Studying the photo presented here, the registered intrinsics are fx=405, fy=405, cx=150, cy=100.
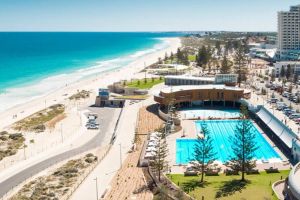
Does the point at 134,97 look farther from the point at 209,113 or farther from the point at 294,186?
the point at 294,186

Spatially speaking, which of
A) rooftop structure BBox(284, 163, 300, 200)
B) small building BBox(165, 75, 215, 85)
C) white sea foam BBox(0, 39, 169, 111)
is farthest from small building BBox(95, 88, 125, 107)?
rooftop structure BBox(284, 163, 300, 200)

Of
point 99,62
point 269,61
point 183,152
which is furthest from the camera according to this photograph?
point 99,62

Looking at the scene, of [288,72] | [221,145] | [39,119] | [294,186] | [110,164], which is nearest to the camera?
[294,186]

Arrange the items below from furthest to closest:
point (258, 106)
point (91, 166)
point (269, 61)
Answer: point (269, 61), point (258, 106), point (91, 166)

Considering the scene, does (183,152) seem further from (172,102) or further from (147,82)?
(147,82)

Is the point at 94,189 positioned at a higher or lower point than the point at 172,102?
lower

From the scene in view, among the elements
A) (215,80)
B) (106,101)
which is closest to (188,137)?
(106,101)

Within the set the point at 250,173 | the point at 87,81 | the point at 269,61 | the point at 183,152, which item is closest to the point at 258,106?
the point at 183,152
